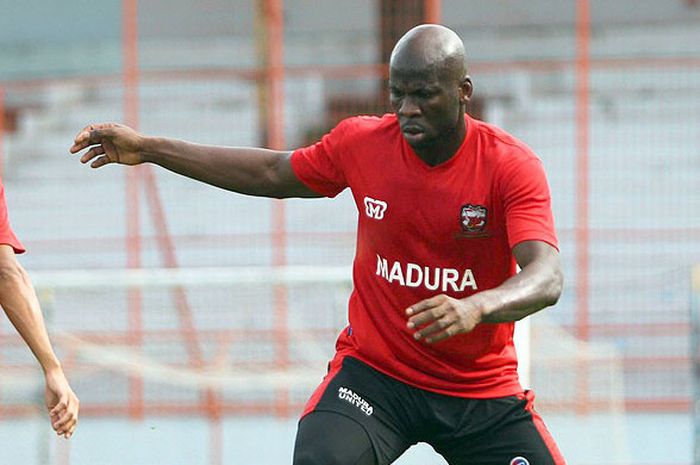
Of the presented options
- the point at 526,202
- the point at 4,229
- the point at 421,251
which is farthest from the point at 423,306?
the point at 4,229

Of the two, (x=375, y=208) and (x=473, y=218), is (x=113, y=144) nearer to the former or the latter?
(x=375, y=208)

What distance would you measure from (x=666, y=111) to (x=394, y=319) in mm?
9581

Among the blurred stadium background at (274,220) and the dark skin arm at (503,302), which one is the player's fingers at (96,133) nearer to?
the dark skin arm at (503,302)

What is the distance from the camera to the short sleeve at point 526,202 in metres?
4.60

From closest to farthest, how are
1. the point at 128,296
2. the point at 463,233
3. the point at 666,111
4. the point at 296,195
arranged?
1. the point at 463,233
2. the point at 296,195
3. the point at 128,296
4. the point at 666,111

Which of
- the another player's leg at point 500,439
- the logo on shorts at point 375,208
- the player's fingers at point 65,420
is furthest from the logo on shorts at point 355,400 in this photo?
the player's fingers at point 65,420

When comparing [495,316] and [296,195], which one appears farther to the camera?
[296,195]

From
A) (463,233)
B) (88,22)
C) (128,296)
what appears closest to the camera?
(463,233)

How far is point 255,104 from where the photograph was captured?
14.2 meters

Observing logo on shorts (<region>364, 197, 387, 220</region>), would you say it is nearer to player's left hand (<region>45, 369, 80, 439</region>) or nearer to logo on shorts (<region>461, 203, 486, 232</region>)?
logo on shorts (<region>461, 203, 486, 232</region>)

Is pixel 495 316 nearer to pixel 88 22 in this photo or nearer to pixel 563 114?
pixel 563 114

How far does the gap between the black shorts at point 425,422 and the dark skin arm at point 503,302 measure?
686 mm

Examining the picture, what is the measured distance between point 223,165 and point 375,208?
0.63m

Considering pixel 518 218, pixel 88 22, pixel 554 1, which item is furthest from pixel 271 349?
pixel 88 22
